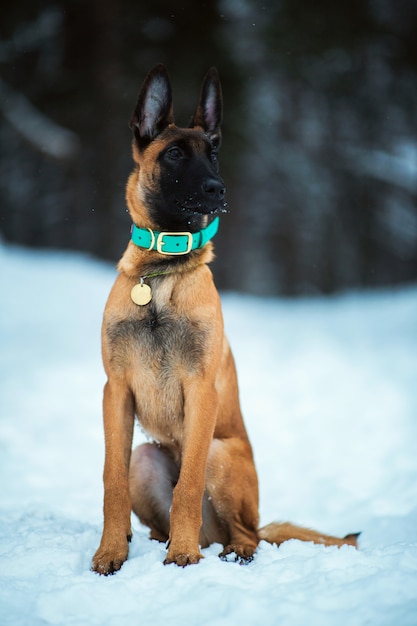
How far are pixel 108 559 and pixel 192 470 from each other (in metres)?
0.60

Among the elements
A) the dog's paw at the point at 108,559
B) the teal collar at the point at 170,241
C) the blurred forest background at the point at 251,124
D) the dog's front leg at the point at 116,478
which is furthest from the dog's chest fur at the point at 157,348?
the blurred forest background at the point at 251,124

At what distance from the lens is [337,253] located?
16594 millimetres

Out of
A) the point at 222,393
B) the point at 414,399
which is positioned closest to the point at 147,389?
the point at 222,393

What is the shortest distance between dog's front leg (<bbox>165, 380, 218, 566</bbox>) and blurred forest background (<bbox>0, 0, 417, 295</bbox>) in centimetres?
1054

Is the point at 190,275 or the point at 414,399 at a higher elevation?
the point at 190,275

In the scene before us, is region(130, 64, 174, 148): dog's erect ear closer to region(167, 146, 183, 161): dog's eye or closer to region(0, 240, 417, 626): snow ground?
region(167, 146, 183, 161): dog's eye

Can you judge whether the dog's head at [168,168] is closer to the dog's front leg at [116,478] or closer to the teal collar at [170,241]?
the teal collar at [170,241]

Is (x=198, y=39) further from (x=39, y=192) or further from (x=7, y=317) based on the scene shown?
(x=7, y=317)

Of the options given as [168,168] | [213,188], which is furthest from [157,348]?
[168,168]

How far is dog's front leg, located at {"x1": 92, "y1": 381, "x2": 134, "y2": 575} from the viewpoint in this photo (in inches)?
128

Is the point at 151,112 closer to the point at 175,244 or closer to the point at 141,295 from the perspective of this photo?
the point at 175,244

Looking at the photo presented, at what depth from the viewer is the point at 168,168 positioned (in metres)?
3.70

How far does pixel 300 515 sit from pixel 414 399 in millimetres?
2744

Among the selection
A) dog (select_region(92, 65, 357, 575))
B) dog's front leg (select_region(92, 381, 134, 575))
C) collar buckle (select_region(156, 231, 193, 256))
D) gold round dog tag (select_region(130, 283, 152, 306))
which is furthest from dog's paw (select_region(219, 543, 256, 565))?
collar buckle (select_region(156, 231, 193, 256))
